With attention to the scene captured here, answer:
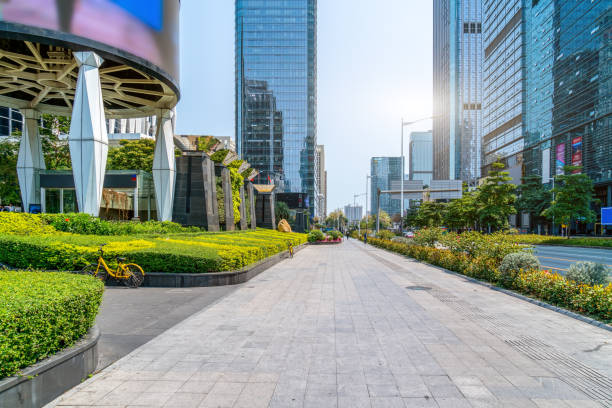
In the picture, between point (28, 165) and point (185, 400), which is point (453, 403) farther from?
point (28, 165)

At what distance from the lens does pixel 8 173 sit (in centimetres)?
3572

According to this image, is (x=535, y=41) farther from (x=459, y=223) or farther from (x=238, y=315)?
(x=238, y=315)

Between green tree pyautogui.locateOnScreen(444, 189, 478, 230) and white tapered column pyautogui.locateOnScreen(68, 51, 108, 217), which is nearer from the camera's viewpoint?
white tapered column pyautogui.locateOnScreen(68, 51, 108, 217)

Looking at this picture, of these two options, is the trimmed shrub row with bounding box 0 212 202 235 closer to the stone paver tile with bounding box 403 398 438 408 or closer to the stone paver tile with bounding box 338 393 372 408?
the stone paver tile with bounding box 338 393 372 408

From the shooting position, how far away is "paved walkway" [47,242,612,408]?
13.8ft

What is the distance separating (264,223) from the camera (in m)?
51.2

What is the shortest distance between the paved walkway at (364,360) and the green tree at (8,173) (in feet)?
125

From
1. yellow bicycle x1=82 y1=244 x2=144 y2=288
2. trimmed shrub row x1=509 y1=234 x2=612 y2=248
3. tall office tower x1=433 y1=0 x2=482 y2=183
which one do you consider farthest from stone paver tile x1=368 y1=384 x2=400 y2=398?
tall office tower x1=433 y1=0 x2=482 y2=183

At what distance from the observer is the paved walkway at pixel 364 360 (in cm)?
419

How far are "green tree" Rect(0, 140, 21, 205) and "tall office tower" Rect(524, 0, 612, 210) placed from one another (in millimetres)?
73396

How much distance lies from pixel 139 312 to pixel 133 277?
3.11 m

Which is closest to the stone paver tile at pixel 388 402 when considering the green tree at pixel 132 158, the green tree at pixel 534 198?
the green tree at pixel 132 158

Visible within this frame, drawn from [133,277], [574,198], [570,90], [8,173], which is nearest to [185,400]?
[133,277]

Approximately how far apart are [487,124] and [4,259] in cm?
10591
